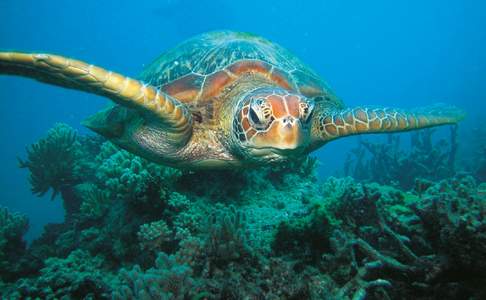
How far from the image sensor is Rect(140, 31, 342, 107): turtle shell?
3527mm

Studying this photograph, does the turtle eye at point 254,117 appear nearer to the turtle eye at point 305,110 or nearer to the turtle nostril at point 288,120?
the turtle nostril at point 288,120

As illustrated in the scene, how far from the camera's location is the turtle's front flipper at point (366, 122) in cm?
343

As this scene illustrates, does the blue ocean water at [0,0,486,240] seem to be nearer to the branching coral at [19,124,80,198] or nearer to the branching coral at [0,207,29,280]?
the branching coral at [19,124,80,198]

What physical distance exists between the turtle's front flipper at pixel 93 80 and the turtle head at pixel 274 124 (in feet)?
2.11

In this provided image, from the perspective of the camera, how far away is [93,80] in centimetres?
224

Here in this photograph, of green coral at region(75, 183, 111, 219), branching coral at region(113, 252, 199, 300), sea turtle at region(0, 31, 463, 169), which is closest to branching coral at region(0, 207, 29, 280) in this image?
green coral at region(75, 183, 111, 219)

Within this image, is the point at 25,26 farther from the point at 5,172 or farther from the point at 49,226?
the point at 49,226

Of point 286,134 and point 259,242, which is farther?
point 259,242

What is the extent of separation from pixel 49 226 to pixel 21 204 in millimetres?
22489

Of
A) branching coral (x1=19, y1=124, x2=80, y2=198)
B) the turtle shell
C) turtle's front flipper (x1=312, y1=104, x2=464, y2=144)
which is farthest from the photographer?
branching coral (x1=19, y1=124, x2=80, y2=198)

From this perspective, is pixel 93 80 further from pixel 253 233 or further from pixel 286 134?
pixel 253 233

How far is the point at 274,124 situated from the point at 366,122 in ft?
5.04

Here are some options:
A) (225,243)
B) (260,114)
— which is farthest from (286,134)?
(225,243)

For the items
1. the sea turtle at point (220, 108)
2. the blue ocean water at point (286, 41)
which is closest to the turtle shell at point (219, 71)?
the sea turtle at point (220, 108)
